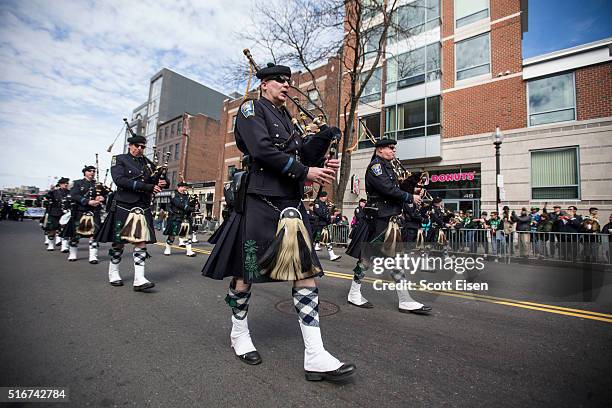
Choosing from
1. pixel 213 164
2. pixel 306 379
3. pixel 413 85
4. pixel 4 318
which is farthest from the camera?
pixel 213 164

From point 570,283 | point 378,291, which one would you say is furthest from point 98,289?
point 570,283

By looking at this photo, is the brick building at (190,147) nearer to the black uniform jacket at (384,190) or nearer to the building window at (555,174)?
the building window at (555,174)

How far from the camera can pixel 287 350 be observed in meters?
2.76

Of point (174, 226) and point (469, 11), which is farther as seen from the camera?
point (469, 11)

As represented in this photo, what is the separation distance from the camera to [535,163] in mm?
14836

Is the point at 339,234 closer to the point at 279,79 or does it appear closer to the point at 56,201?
the point at 56,201

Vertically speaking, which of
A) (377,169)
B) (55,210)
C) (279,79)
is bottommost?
(55,210)

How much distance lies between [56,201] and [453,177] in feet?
57.7

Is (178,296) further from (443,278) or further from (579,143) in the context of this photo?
(579,143)

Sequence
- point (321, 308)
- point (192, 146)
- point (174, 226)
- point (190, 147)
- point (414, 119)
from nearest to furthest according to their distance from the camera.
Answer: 1. point (321, 308)
2. point (174, 226)
3. point (414, 119)
4. point (190, 147)
5. point (192, 146)

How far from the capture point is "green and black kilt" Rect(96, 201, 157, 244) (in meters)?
5.09

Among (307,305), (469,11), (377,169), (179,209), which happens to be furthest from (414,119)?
(307,305)

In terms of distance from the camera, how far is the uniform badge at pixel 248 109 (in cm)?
256

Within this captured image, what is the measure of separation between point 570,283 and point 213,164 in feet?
136
